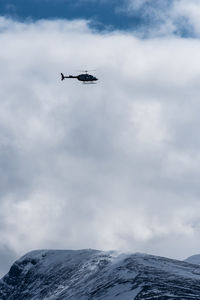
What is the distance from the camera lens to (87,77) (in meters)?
191

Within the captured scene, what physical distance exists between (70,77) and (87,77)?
9.43 meters

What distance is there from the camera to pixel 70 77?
653ft
